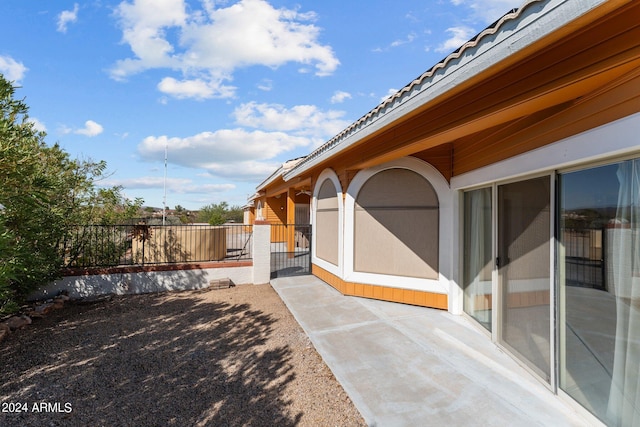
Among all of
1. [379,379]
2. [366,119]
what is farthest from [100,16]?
[379,379]

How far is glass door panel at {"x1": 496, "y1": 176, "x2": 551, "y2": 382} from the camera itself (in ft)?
11.0

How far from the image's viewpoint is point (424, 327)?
5023 mm

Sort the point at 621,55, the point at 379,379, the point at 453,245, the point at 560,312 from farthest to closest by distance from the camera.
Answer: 1. the point at 453,245
2. the point at 379,379
3. the point at 560,312
4. the point at 621,55

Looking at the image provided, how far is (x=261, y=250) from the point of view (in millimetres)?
8664

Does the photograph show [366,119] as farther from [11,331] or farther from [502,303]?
[11,331]

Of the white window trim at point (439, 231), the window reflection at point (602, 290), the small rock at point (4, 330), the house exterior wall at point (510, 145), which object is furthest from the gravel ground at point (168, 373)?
the house exterior wall at point (510, 145)

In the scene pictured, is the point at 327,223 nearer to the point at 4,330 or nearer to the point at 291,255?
the point at 291,255

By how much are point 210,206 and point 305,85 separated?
119 ft

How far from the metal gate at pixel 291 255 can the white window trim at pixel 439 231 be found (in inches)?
83.7

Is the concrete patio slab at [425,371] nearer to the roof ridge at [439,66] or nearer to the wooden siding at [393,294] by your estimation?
the wooden siding at [393,294]

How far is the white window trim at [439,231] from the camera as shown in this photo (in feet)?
18.9

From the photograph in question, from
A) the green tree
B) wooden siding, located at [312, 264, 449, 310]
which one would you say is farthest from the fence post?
the green tree

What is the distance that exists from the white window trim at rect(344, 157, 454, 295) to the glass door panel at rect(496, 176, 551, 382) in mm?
1475

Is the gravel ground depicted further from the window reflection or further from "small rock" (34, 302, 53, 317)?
the window reflection
